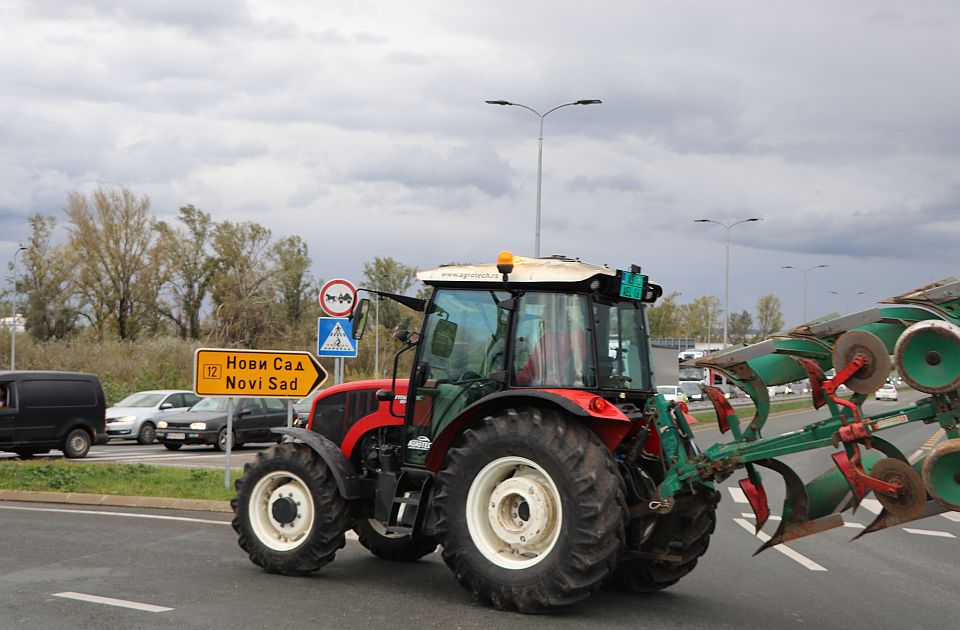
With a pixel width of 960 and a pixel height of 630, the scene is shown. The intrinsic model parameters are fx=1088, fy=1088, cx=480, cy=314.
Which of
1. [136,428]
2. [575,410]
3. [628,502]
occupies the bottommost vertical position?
[136,428]

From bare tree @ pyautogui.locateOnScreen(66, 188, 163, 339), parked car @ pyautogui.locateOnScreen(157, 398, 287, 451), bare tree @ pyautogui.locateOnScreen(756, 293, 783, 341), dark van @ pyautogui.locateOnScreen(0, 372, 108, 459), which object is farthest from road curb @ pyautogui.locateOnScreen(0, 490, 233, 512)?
bare tree @ pyautogui.locateOnScreen(756, 293, 783, 341)

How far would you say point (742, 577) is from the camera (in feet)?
29.8

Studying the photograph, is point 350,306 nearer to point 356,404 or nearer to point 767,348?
point 356,404

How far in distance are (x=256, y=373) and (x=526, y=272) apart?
6.85 m

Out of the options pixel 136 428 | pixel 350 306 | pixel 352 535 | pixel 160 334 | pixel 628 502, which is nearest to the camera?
pixel 628 502

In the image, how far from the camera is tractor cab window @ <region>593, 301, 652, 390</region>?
774cm

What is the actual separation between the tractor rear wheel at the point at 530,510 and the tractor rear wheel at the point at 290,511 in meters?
1.19

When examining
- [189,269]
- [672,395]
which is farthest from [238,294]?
[672,395]

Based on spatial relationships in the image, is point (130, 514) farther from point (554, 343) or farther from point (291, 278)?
point (291, 278)

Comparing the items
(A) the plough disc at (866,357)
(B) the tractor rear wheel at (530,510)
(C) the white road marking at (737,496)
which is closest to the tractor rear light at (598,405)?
(B) the tractor rear wheel at (530,510)

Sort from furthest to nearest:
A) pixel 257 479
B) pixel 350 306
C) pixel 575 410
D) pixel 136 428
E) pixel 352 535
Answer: pixel 136 428 < pixel 350 306 < pixel 352 535 < pixel 257 479 < pixel 575 410

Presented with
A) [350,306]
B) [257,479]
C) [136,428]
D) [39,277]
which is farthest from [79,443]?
[39,277]

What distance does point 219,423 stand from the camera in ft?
91.4

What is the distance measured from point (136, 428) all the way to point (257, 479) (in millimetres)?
23825
